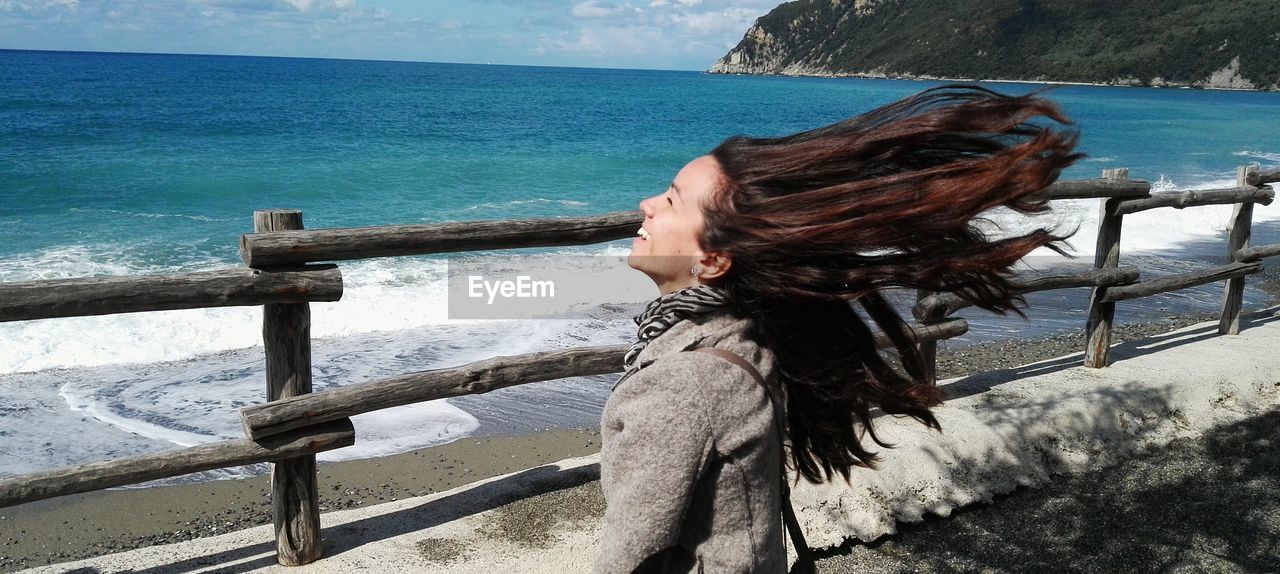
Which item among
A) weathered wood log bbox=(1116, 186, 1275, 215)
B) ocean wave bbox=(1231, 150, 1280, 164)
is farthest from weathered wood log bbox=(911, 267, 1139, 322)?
ocean wave bbox=(1231, 150, 1280, 164)

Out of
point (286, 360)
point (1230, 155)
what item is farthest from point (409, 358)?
point (1230, 155)

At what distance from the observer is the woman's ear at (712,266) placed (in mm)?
1324

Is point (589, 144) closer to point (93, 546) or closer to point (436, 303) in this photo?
point (436, 303)

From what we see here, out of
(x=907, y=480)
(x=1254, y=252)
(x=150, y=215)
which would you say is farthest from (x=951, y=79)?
(x=907, y=480)

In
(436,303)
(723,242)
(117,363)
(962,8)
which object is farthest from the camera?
(962,8)

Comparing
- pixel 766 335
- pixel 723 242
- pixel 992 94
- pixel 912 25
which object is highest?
pixel 912 25

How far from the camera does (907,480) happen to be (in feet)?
14.7

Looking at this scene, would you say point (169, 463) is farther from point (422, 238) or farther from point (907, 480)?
point (907, 480)

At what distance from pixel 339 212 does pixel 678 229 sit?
64.3 feet

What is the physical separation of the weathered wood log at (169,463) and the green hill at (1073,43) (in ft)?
348

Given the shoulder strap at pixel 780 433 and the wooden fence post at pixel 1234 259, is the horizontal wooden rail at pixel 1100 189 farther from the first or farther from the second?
the shoulder strap at pixel 780 433

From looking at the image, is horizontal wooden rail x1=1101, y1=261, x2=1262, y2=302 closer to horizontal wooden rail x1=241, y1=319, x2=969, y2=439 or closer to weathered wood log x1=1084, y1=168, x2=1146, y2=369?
weathered wood log x1=1084, y1=168, x2=1146, y2=369

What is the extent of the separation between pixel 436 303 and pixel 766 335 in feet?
31.3

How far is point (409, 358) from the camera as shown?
8570 mm
